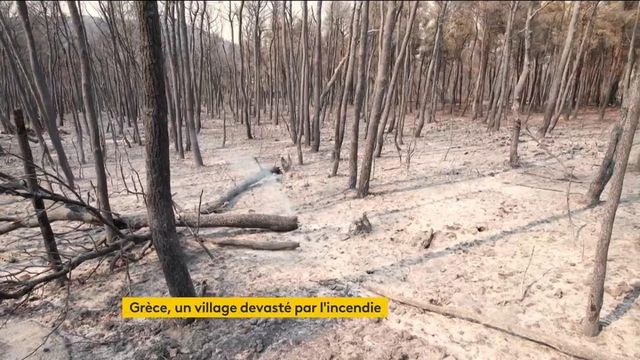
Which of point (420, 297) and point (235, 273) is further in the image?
point (235, 273)

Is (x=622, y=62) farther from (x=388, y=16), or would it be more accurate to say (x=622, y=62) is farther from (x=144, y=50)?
(x=144, y=50)

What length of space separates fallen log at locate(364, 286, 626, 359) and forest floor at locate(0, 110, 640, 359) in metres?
0.05

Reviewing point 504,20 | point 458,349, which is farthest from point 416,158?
point 504,20

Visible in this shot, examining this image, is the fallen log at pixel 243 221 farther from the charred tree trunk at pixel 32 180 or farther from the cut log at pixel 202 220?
the charred tree trunk at pixel 32 180

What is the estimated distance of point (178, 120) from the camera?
428 inches

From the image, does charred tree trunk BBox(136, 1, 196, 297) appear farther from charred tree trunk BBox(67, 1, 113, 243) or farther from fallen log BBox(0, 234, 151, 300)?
charred tree trunk BBox(67, 1, 113, 243)

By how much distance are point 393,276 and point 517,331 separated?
1364 millimetres

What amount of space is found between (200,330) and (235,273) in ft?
3.11

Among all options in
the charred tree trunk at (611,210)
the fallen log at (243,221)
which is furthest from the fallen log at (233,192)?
the charred tree trunk at (611,210)

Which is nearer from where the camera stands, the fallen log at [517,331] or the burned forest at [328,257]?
the fallen log at [517,331]

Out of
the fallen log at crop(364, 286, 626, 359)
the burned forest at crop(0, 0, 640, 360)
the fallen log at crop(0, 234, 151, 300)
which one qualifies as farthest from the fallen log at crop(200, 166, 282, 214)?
the fallen log at crop(364, 286, 626, 359)
